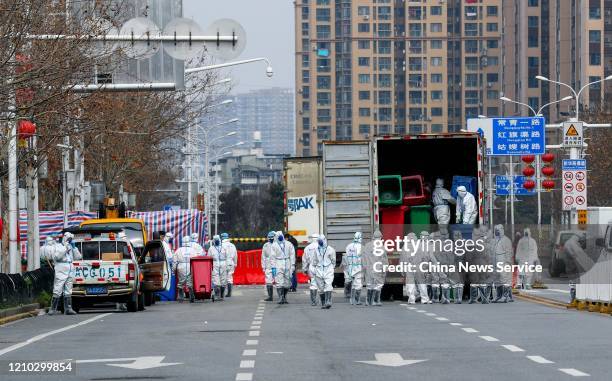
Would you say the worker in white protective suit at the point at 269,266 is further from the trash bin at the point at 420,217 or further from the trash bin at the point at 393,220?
the trash bin at the point at 420,217

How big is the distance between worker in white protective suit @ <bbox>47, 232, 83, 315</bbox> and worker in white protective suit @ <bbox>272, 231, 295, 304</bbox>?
5271 mm

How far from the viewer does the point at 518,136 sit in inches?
1940

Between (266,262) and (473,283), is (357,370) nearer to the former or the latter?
(473,283)

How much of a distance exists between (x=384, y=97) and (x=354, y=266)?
137762 millimetres

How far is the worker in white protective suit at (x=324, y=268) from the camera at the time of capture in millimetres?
32375

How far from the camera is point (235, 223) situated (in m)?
149

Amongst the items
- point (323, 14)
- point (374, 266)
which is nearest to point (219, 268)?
point (374, 266)

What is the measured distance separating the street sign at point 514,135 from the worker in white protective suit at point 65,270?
20.1m

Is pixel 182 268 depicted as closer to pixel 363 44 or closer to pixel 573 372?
pixel 573 372

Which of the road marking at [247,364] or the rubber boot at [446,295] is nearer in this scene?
the road marking at [247,364]

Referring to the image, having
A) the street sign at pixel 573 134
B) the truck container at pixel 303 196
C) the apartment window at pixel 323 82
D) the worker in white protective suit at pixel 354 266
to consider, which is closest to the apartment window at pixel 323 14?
the apartment window at pixel 323 82

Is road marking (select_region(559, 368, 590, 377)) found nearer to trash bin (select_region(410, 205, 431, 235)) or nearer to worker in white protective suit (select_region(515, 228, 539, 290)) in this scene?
trash bin (select_region(410, 205, 431, 235))

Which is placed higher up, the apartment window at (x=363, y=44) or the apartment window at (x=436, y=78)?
the apartment window at (x=363, y=44)

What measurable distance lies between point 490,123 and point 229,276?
496 inches
